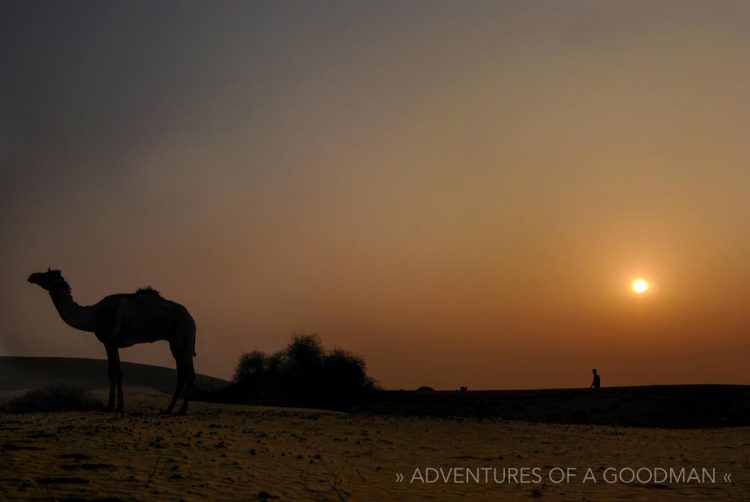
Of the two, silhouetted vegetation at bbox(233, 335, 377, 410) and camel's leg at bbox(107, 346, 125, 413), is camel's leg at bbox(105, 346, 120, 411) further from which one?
silhouetted vegetation at bbox(233, 335, 377, 410)

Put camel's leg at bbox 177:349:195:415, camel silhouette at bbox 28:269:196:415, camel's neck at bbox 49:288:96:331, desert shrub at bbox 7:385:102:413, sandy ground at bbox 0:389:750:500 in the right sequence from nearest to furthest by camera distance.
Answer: sandy ground at bbox 0:389:750:500, camel silhouette at bbox 28:269:196:415, camel's neck at bbox 49:288:96:331, camel's leg at bbox 177:349:195:415, desert shrub at bbox 7:385:102:413

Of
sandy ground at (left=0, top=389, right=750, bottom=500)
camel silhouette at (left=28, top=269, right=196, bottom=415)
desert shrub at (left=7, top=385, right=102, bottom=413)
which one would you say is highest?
camel silhouette at (left=28, top=269, right=196, bottom=415)

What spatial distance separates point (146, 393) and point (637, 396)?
29110mm

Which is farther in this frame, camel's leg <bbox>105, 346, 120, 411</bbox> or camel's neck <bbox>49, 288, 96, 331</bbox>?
camel's neck <bbox>49, 288, 96, 331</bbox>

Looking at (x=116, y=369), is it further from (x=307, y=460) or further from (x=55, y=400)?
(x=307, y=460)

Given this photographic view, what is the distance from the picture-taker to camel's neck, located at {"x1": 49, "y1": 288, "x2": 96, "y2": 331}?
977 inches

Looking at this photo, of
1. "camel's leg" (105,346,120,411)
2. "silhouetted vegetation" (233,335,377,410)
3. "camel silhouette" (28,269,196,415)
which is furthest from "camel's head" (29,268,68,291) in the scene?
"silhouetted vegetation" (233,335,377,410)

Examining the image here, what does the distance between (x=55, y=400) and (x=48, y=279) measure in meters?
5.31

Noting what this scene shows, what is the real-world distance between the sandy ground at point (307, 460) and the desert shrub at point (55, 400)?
3.21 meters

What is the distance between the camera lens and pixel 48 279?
2525cm

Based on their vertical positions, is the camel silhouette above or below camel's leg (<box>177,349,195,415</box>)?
above

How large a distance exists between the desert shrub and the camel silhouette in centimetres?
333

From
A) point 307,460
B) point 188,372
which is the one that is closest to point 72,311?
point 188,372

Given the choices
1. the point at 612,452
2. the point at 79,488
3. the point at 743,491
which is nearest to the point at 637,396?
the point at 612,452
